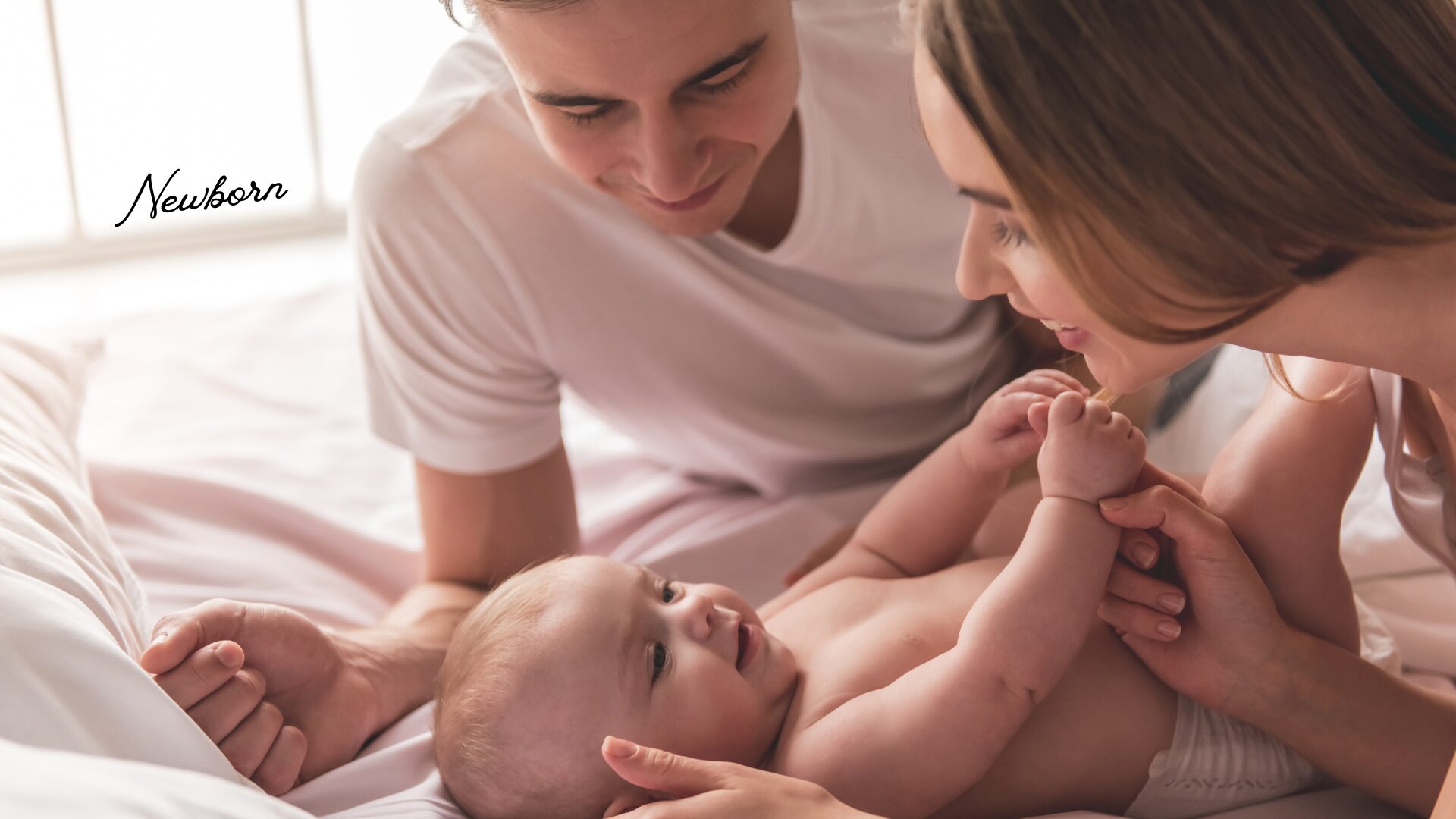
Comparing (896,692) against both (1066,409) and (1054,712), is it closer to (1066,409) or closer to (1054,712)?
(1054,712)

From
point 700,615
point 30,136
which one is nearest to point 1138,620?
point 700,615

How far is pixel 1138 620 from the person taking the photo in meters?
1.15

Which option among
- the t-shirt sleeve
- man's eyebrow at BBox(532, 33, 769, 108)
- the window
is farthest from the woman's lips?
the window

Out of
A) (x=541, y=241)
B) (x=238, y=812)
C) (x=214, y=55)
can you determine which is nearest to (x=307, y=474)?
(x=541, y=241)

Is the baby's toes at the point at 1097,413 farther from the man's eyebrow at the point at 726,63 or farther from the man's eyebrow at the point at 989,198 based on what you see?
the man's eyebrow at the point at 726,63

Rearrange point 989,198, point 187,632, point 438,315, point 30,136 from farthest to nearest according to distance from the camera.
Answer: point 30,136
point 438,315
point 187,632
point 989,198

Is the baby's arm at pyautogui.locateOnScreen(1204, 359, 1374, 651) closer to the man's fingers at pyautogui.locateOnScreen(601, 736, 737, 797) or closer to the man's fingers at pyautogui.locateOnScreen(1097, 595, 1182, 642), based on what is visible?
the man's fingers at pyautogui.locateOnScreen(1097, 595, 1182, 642)

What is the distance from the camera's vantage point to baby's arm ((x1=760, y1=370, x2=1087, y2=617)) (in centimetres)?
133

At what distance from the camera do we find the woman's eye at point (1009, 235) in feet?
2.98

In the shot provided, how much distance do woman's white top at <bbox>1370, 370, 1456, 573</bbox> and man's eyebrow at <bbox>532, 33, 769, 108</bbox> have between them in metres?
0.63

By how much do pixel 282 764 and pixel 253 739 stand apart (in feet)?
0.13

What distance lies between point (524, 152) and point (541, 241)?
0.35 ft

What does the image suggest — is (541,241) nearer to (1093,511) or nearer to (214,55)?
(1093,511)

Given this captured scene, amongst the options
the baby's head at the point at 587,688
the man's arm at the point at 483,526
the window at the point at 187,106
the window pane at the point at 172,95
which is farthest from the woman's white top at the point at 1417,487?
the window pane at the point at 172,95
